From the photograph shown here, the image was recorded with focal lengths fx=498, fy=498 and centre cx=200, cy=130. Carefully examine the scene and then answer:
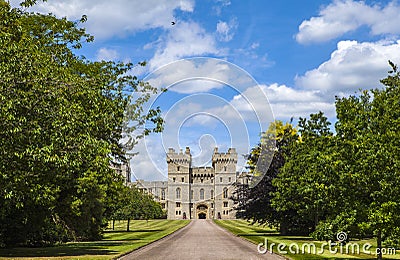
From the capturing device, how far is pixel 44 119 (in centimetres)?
1719

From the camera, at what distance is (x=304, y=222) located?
45.7 m

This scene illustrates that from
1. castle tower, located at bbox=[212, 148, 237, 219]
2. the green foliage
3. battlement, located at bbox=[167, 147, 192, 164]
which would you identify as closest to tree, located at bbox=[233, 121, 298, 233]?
the green foliage

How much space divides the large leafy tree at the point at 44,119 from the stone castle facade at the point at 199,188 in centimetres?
12149

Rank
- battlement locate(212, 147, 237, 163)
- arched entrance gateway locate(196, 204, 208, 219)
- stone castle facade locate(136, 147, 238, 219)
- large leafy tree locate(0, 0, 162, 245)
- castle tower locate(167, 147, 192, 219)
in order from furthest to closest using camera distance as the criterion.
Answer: castle tower locate(167, 147, 192, 219) < arched entrance gateway locate(196, 204, 208, 219) < stone castle facade locate(136, 147, 238, 219) < battlement locate(212, 147, 237, 163) < large leafy tree locate(0, 0, 162, 245)

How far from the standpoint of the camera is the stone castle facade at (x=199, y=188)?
156 meters

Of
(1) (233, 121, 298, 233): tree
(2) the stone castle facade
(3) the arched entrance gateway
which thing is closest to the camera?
(1) (233, 121, 298, 233): tree

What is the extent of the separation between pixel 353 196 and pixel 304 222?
1126 inches

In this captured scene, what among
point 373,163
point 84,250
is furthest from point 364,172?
point 84,250

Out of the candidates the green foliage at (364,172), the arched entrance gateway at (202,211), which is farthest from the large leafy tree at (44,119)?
the arched entrance gateway at (202,211)

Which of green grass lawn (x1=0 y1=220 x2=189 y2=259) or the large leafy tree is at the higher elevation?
the large leafy tree

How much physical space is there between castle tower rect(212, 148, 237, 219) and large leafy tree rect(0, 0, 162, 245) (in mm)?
123265

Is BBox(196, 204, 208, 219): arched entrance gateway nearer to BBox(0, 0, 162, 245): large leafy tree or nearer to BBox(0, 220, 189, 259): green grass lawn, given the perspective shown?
BBox(0, 220, 189, 259): green grass lawn

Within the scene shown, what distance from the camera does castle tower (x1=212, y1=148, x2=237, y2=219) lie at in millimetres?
153750

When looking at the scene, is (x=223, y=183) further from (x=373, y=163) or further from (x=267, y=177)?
(x=373, y=163)
